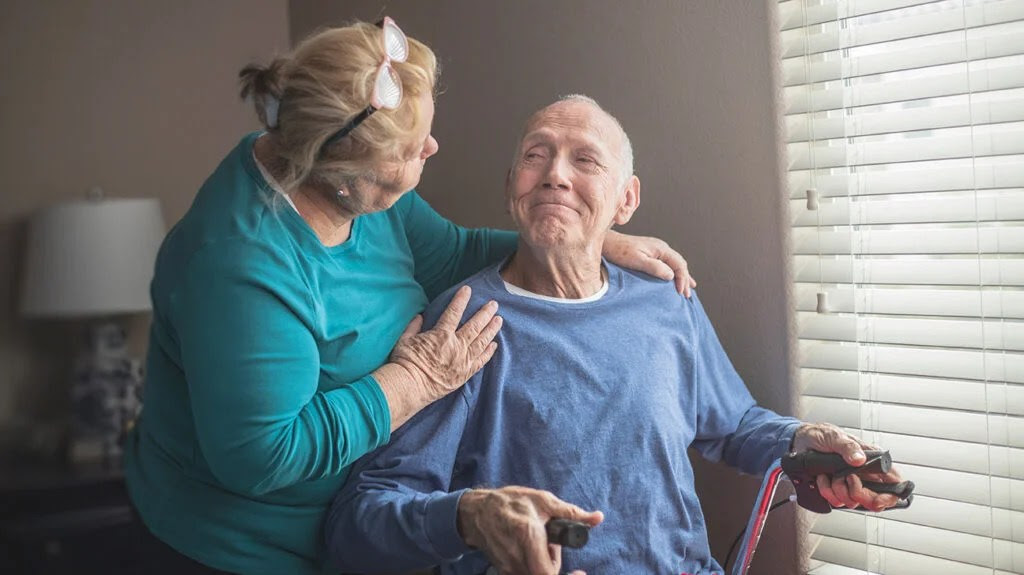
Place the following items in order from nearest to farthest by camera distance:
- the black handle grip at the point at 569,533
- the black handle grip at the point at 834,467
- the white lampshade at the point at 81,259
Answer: the black handle grip at the point at 569,533, the black handle grip at the point at 834,467, the white lampshade at the point at 81,259

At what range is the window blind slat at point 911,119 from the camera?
1.51 meters

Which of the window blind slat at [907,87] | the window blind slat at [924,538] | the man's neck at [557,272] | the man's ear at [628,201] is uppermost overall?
the window blind slat at [907,87]

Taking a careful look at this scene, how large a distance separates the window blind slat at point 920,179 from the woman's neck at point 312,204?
2.95 feet

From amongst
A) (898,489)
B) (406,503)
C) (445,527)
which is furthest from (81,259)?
(898,489)

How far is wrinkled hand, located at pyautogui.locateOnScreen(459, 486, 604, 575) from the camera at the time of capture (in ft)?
3.81

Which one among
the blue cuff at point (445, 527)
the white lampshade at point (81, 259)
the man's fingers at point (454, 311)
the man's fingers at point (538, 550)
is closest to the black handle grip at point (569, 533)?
the man's fingers at point (538, 550)

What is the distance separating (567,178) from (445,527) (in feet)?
2.17

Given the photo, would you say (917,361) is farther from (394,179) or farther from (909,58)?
(394,179)

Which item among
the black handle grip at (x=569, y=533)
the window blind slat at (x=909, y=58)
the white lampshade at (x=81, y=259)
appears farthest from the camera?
Result: the white lampshade at (x=81, y=259)

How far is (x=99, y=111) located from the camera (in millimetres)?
2723

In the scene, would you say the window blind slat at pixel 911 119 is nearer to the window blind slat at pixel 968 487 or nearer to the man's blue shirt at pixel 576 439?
the man's blue shirt at pixel 576 439

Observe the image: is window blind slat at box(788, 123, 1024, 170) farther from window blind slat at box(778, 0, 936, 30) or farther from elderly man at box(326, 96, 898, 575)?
elderly man at box(326, 96, 898, 575)

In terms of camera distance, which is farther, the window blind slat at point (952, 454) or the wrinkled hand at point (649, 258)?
the wrinkled hand at point (649, 258)

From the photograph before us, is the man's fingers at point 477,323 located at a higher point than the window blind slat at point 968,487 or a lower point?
higher
